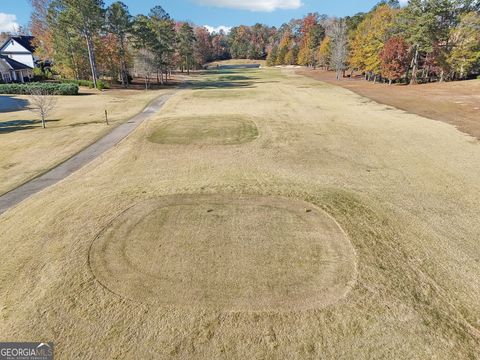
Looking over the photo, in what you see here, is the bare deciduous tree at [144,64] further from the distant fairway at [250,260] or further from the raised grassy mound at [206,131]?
the distant fairway at [250,260]

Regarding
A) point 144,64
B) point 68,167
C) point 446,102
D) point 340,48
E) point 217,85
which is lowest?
point 68,167

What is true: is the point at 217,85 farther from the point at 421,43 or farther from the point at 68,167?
the point at 68,167

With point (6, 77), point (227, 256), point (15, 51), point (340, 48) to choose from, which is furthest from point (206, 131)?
point (15, 51)

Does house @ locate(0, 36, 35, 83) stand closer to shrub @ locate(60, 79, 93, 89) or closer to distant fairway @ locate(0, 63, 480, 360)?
shrub @ locate(60, 79, 93, 89)

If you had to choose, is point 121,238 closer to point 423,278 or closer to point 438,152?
point 423,278

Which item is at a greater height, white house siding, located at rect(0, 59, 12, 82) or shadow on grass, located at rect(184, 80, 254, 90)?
white house siding, located at rect(0, 59, 12, 82)

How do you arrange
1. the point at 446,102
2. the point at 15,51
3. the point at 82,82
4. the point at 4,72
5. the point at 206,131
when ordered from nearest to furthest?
1. the point at 206,131
2. the point at 446,102
3. the point at 82,82
4. the point at 4,72
5. the point at 15,51

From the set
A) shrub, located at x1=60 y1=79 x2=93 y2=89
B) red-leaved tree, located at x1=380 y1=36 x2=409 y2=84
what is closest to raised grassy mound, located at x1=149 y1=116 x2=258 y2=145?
shrub, located at x1=60 y1=79 x2=93 y2=89
